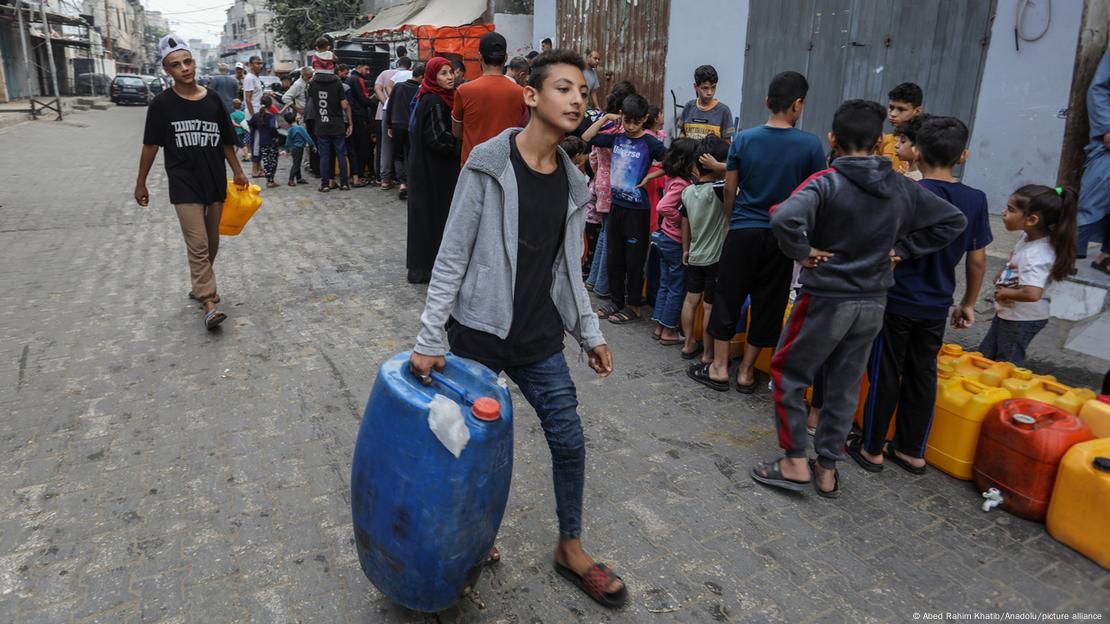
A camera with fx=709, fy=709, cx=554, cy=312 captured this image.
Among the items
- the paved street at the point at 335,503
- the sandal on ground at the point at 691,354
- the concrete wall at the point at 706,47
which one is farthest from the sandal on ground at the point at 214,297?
the concrete wall at the point at 706,47

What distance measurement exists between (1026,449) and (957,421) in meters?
0.38

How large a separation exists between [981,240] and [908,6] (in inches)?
216

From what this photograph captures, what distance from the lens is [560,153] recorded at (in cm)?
264

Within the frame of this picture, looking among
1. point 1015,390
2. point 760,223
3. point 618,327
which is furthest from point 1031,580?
point 618,327

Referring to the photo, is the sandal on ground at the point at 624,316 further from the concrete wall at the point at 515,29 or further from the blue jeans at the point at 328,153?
the concrete wall at the point at 515,29

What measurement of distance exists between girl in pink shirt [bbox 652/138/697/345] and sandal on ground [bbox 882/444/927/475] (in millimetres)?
1822

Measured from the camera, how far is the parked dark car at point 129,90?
3519 cm

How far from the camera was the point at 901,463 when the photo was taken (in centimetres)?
372

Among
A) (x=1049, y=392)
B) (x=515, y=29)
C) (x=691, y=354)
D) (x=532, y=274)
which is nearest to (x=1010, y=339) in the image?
(x=1049, y=392)

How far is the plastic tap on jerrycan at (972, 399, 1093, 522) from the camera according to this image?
3156mm

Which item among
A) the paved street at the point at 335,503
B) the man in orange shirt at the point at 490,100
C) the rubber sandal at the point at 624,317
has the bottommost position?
the paved street at the point at 335,503

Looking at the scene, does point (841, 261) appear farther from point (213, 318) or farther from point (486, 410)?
point (213, 318)

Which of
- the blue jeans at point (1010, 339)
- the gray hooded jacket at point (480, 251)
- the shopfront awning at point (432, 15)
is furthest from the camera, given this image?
the shopfront awning at point (432, 15)

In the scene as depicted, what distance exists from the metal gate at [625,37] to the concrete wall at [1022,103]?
17.7 feet
